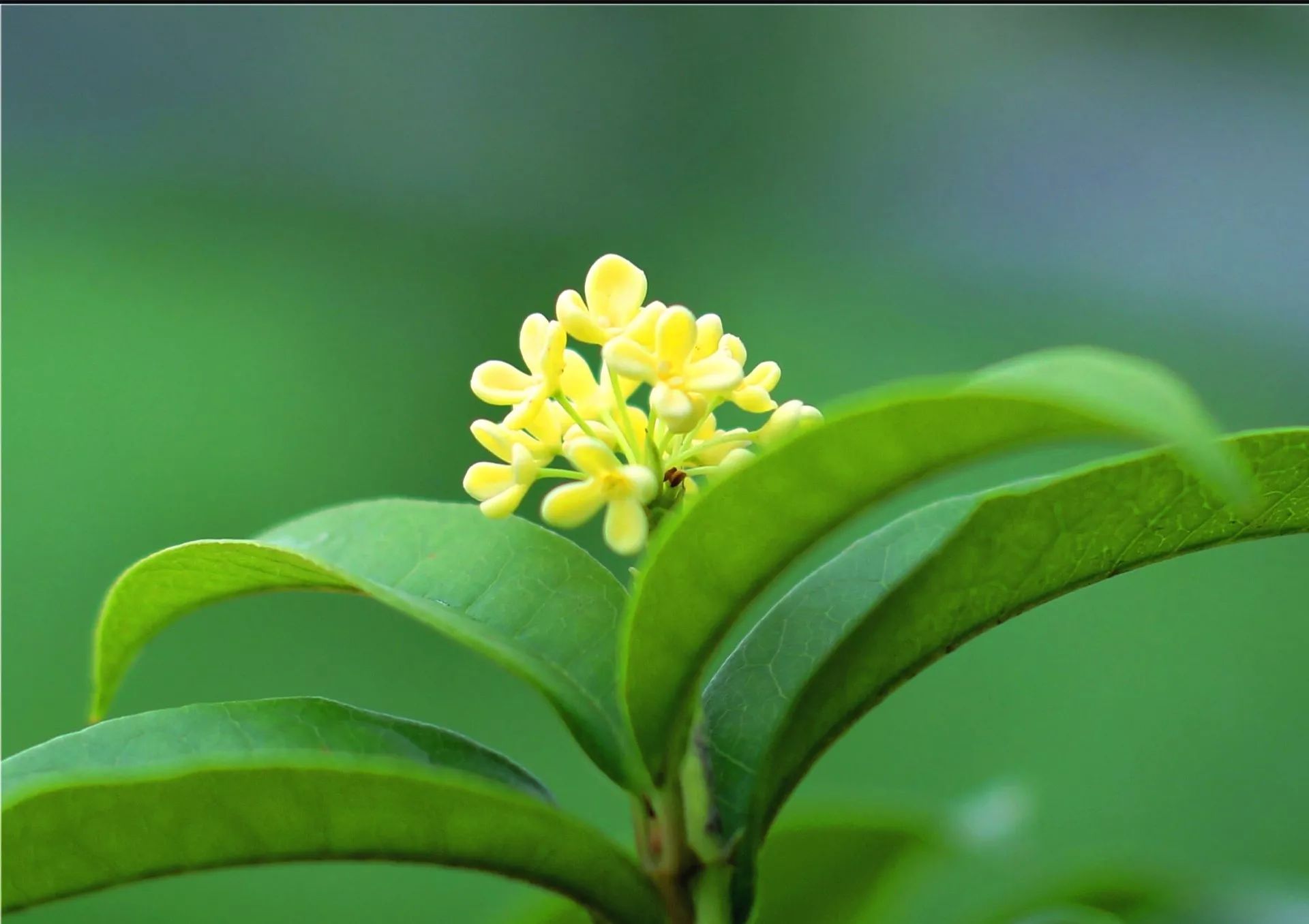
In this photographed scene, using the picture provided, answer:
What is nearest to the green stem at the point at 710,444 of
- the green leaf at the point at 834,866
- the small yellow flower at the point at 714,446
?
the small yellow flower at the point at 714,446

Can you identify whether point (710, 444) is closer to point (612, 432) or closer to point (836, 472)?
point (612, 432)

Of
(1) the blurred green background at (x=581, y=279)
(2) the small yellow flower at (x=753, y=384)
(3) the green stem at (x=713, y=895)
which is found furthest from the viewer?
(1) the blurred green background at (x=581, y=279)

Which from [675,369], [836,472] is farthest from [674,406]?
[836,472]

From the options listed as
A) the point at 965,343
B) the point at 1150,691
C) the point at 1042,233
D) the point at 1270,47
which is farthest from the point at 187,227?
the point at 1270,47

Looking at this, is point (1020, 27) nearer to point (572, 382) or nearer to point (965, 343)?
point (965, 343)

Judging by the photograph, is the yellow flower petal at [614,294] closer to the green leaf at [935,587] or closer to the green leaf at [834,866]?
the green leaf at [935,587]

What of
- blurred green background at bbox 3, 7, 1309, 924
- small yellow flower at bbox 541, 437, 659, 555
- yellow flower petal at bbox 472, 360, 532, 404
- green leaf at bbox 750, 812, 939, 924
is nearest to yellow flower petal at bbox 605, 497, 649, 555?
small yellow flower at bbox 541, 437, 659, 555
